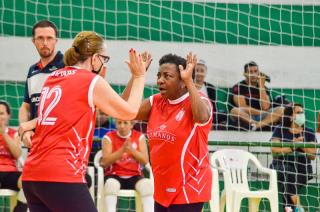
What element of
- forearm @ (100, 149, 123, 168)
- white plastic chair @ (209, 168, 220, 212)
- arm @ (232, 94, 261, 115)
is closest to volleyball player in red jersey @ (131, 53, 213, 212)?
white plastic chair @ (209, 168, 220, 212)

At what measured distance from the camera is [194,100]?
456 centimetres

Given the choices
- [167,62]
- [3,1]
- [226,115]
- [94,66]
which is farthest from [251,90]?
[94,66]

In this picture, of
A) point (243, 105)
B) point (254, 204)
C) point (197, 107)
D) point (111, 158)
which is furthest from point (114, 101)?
point (243, 105)

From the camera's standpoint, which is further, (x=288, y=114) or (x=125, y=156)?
(x=288, y=114)

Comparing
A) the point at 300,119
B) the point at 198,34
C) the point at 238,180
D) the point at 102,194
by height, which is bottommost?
the point at 102,194

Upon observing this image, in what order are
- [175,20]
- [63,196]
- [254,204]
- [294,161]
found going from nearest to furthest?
[63,196] < [254,204] < [294,161] < [175,20]

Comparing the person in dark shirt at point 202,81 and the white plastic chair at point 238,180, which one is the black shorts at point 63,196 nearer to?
the white plastic chair at point 238,180

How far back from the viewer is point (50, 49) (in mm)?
5801

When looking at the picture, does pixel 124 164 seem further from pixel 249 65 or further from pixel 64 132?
pixel 64 132

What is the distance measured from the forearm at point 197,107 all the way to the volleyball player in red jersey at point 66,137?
0.77 meters

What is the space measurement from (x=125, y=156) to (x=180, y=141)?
308cm

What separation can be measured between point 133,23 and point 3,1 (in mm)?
1545

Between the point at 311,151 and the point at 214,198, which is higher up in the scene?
the point at 311,151

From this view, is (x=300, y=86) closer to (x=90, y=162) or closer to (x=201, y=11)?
(x=201, y=11)
